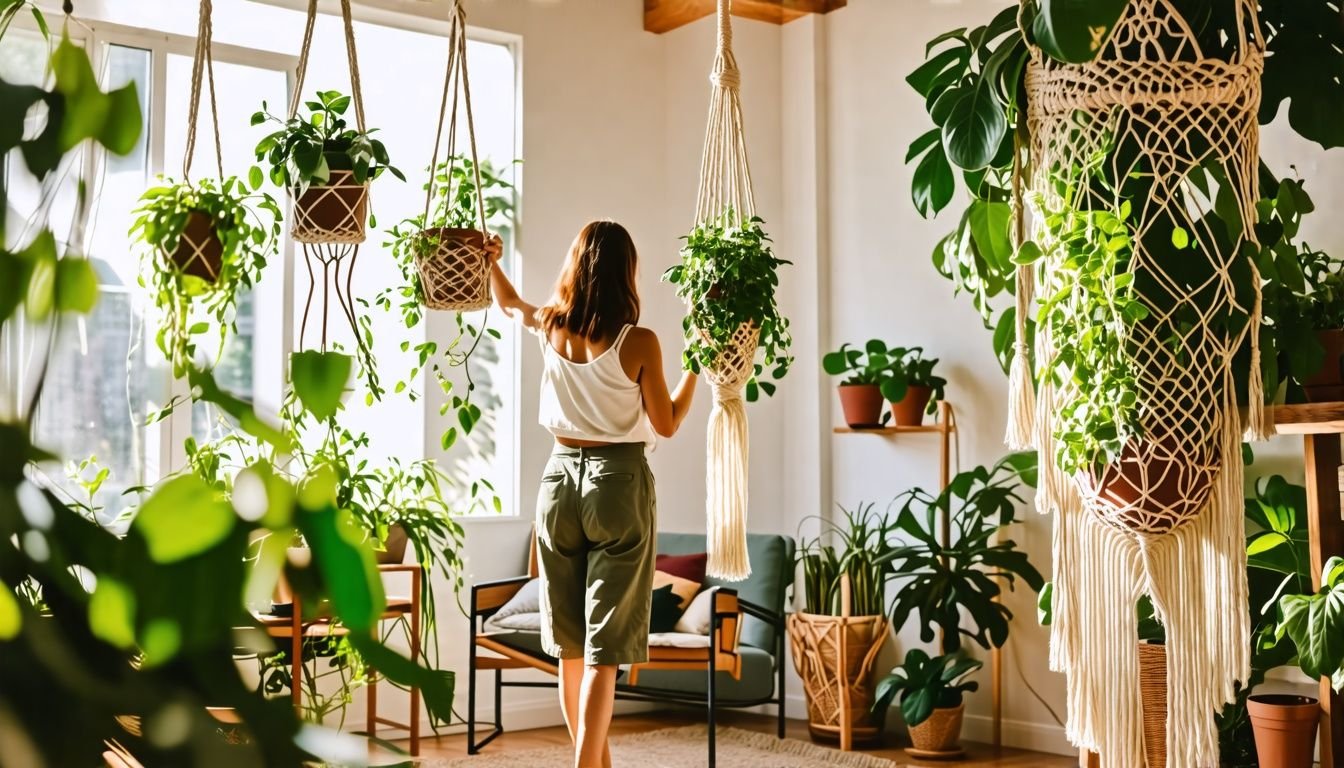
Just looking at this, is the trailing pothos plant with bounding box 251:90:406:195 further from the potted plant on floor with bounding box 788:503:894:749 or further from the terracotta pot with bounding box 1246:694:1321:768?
the potted plant on floor with bounding box 788:503:894:749

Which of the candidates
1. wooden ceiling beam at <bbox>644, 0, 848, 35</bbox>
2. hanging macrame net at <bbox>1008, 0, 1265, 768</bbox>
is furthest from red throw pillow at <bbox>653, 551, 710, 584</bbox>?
hanging macrame net at <bbox>1008, 0, 1265, 768</bbox>

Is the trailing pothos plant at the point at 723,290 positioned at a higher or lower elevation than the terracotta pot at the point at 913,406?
higher

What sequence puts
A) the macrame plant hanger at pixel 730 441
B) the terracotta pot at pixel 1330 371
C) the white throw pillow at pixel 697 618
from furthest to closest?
the white throw pillow at pixel 697 618 → the terracotta pot at pixel 1330 371 → the macrame plant hanger at pixel 730 441

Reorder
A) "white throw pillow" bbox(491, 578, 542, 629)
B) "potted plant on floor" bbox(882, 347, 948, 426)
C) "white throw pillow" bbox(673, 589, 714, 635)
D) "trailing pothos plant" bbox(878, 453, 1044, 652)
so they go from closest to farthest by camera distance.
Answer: "trailing pothos plant" bbox(878, 453, 1044, 652) → "white throw pillow" bbox(673, 589, 714, 635) → "white throw pillow" bbox(491, 578, 542, 629) → "potted plant on floor" bbox(882, 347, 948, 426)

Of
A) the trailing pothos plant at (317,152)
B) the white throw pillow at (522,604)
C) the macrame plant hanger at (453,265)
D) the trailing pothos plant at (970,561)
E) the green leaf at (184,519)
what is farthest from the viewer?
the white throw pillow at (522,604)

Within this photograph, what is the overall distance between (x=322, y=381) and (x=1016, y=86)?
216cm

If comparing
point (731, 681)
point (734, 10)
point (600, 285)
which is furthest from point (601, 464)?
point (734, 10)

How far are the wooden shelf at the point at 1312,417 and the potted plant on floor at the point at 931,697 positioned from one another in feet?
5.69

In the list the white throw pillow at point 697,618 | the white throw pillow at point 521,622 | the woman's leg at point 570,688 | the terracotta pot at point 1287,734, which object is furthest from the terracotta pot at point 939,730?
the woman's leg at point 570,688

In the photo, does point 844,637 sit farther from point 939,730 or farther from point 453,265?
point 453,265

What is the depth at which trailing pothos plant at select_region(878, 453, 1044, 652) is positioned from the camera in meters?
4.51

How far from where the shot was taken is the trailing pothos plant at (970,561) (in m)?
4.51

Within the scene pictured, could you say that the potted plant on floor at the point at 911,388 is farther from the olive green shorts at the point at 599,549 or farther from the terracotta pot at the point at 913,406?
the olive green shorts at the point at 599,549

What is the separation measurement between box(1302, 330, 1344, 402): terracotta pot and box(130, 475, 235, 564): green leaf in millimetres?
3509
